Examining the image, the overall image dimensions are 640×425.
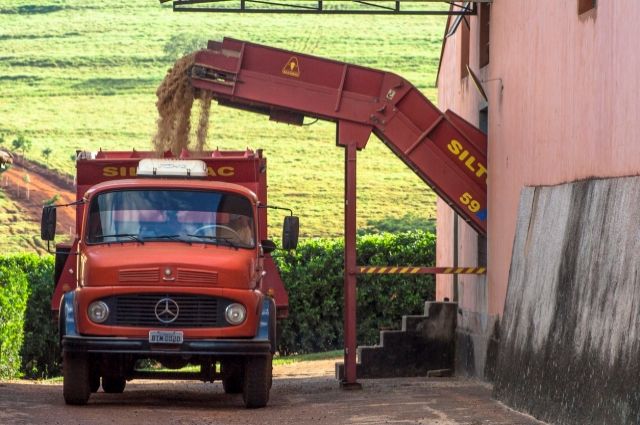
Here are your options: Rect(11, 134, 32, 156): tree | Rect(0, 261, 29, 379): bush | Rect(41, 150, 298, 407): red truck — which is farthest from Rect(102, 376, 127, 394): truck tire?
Rect(11, 134, 32, 156): tree

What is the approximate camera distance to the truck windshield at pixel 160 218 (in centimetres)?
1702

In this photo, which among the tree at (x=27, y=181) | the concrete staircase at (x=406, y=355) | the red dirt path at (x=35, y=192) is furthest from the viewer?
the tree at (x=27, y=181)

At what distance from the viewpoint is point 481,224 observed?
21.8 meters

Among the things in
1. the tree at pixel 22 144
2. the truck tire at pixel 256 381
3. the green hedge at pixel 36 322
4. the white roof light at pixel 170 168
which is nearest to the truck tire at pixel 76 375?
the truck tire at pixel 256 381

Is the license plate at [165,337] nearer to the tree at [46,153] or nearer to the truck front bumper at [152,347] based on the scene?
the truck front bumper at [152,347]

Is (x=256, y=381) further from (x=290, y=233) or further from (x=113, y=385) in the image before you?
(x=113, y=385)

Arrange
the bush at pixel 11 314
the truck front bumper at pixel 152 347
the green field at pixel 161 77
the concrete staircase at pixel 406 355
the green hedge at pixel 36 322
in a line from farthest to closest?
the green field at pixel 161 77, the green hedge at pixel 36 322, the bush at pixel 11 314, the concrete staircase at pixel 406 355, the truck front bumper at pixel 152 347

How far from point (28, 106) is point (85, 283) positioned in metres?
61.5

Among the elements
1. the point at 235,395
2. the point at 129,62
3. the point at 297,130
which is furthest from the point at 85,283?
the point at 129,62

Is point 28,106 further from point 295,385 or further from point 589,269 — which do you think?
point 589,269

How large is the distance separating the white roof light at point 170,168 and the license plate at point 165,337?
242 centimetres

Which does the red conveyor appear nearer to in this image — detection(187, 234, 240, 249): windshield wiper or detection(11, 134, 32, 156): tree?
detection(187, 234, 240, 249): windshield wiper

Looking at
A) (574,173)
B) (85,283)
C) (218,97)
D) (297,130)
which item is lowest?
(85,283)

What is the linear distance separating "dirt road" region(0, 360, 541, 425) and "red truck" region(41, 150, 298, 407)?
494 millimetres
